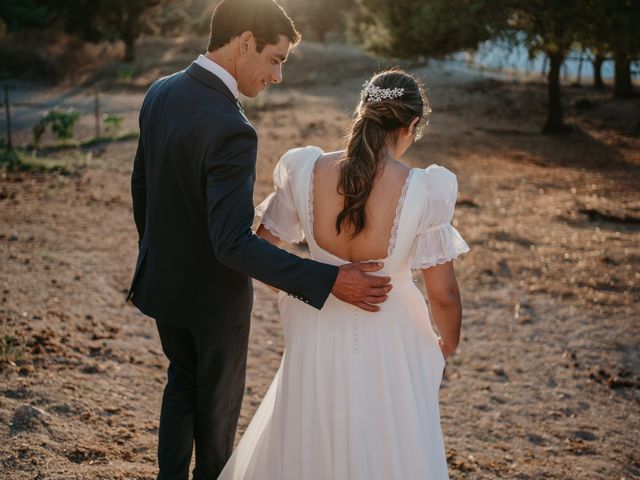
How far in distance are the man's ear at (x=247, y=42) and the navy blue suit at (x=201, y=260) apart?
142 millimetres

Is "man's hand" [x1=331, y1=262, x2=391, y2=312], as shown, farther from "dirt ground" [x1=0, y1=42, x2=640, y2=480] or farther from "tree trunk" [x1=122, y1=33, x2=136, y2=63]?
"tree trunk" [x1=122, y1=33, x2=136, y2=63]

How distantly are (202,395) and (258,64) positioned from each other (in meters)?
1.29

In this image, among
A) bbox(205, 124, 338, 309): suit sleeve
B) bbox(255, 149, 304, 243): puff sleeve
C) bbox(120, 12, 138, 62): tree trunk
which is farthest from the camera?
bbox(120, 12, 138, 62): tree trunk

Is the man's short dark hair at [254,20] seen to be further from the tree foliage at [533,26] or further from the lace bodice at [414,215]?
the tree foliage at [533,26]

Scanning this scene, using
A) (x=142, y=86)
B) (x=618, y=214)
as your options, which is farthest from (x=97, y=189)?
(x=142, y=86)

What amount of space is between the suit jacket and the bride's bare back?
0.17m

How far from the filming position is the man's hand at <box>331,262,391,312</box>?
2350 mm

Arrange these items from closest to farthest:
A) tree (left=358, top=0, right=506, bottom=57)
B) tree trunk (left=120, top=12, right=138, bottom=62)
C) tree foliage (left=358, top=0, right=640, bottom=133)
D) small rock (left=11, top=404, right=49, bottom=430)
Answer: small rock (left=11, top=404, right=49, bottom=430) < tree foliage (left=358, top=0, right=640, bottom=133) < tree (left=358, top=0, right=506, bottom=57) < tree trunk (left=120, top=12, right=138, bottom=62)

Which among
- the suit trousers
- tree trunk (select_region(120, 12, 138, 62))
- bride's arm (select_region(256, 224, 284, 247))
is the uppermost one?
tree trunk (select_region(120, 12, 138, 62))

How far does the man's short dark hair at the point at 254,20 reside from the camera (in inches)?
93.1

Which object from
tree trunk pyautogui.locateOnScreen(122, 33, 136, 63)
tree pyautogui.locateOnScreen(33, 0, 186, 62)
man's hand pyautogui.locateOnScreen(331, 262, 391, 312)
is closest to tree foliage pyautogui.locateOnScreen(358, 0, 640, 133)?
man's hand pyautogui.locateOnScreen(331, 262, 391, 312)

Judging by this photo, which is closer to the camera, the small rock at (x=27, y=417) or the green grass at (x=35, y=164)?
the small rock at (x=27, y=417)

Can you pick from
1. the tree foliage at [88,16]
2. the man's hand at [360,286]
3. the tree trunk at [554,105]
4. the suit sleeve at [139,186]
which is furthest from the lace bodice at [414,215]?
the tree foliage at [88,16]

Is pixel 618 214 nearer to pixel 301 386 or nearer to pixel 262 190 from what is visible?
pixel 262 190
